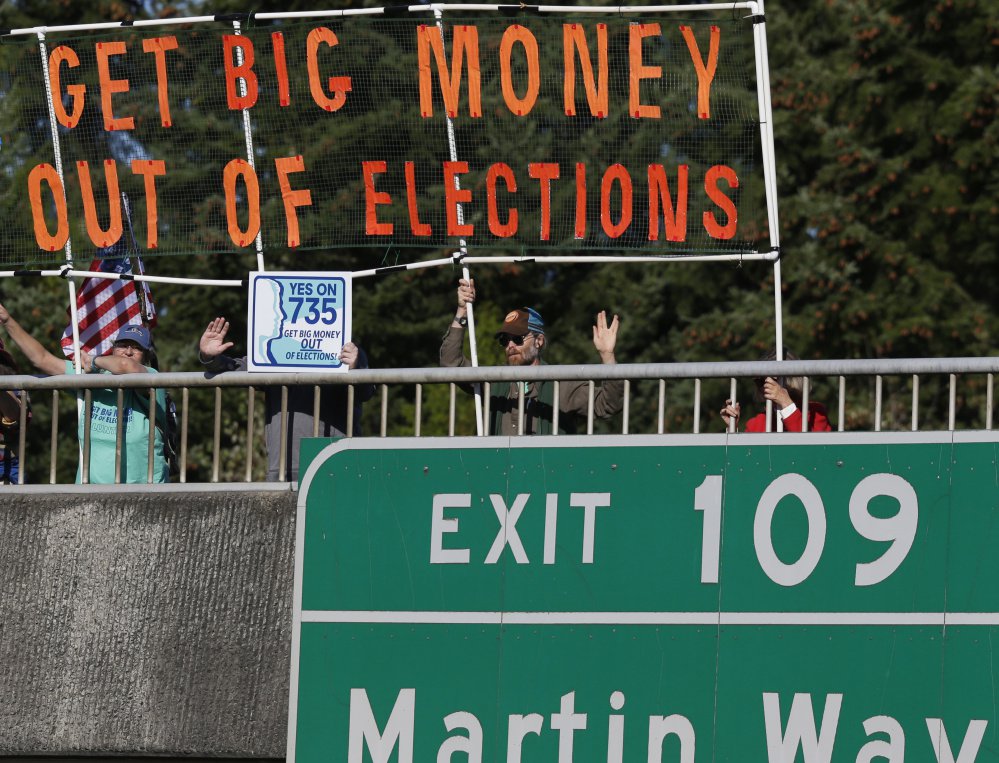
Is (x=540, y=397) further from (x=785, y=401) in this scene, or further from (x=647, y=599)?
(x=647, y=599)

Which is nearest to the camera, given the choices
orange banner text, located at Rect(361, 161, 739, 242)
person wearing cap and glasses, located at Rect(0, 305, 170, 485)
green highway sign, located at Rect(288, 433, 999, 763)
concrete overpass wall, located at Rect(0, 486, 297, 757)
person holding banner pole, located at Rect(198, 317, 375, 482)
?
green highway sign, located at Rect(288, 433, 999, 763)

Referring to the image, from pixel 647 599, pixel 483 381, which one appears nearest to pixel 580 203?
pixel 483 381

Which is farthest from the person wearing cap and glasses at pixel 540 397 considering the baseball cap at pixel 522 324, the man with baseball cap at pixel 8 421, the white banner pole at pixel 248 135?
the man with baseball cap at pixel 8 421

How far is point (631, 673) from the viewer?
697 cm

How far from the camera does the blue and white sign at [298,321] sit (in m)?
8.20

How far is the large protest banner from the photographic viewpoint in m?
9.56

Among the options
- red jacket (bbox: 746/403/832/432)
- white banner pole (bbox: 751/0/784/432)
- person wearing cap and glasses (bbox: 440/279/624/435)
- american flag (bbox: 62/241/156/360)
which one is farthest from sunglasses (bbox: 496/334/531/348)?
american flag (bbox: 62/241/156/360)

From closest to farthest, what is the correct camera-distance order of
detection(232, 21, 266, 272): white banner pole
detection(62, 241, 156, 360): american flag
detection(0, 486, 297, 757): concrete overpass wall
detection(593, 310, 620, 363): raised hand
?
detection(0, 486, 297, 757): concrete overpass wall
detection(593, 310, 620, 363): raised hand
detection(232, 21, 266, 272): white banner pole
detection(62, 241, 156, 360): american flag

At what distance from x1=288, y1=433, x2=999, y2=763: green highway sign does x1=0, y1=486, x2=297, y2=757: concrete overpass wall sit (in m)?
0.43

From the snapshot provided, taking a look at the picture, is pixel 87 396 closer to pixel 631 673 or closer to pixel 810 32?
pixel 631 673

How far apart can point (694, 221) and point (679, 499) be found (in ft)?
9.07

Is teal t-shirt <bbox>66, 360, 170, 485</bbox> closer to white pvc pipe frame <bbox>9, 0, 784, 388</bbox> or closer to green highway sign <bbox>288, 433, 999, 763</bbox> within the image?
white pvc pipe frame <bbox>9, 0, 784, 388</bbox>

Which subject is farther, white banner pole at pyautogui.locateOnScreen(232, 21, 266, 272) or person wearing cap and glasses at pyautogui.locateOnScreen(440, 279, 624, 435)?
white banner pole at pyautogui.locateOnScreen(232, 21, 266, 272)

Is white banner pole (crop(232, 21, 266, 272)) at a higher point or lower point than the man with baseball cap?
higher
